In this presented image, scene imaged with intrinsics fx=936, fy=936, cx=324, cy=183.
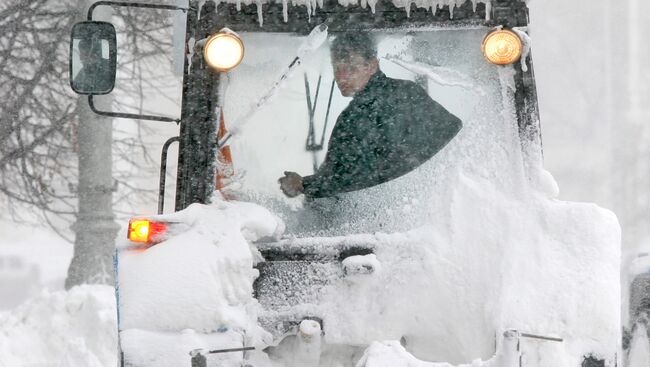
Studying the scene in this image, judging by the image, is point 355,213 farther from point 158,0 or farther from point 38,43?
point 158,0

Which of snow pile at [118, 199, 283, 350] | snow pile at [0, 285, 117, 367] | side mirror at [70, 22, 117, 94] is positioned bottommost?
snow pile at [0, 285, 117, 367]

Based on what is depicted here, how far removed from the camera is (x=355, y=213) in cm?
382

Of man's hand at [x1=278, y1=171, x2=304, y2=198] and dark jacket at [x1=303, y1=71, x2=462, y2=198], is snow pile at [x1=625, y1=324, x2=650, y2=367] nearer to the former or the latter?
dark jacket at [x1=303, y1=71, x2=462, y2=198]

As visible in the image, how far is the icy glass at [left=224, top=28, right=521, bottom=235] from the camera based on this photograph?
3.82 m

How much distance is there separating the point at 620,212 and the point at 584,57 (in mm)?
5670

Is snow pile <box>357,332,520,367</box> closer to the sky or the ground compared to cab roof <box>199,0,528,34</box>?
→ closer to the ground

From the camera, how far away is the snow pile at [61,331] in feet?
30.4

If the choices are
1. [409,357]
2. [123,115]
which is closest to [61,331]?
[123,115]

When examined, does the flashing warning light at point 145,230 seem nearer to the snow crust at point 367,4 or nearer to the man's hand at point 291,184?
the man's hand at point 291,184

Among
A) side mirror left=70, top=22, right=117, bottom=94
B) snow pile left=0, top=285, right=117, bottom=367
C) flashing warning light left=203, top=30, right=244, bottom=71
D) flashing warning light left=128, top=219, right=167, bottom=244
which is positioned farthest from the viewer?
snow pile left=0, top=285, right=117, bottom=367

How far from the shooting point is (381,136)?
12.8ft

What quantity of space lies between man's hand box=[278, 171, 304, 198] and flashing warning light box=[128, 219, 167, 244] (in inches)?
23.6

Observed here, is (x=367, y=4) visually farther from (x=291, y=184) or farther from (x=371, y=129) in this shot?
(x=291, y=184)

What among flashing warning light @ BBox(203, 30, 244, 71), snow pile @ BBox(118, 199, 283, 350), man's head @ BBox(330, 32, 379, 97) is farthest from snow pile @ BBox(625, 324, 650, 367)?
flashing warning light @ BBox(203, 30, 244, 71)
